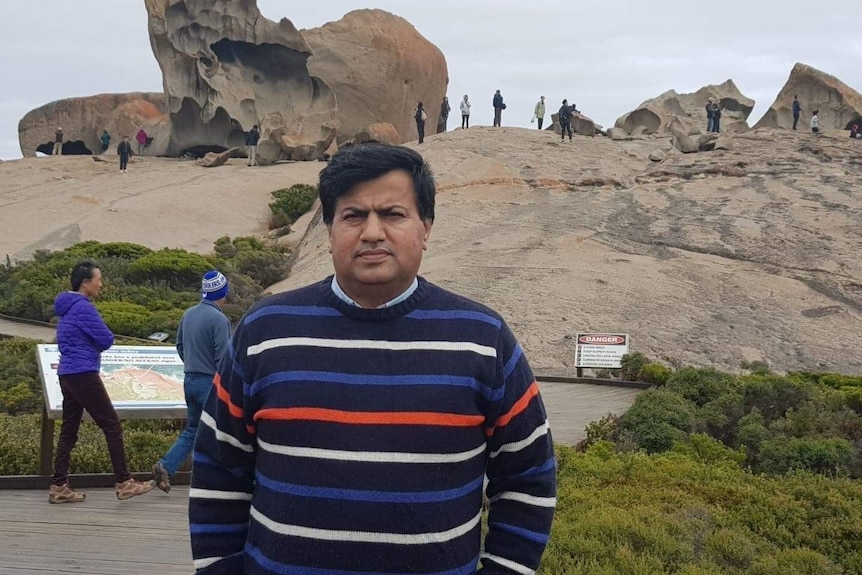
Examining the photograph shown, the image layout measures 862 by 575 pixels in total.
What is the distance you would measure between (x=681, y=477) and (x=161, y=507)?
353 cm

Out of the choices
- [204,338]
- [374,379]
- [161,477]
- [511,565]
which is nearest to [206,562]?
[374,379]

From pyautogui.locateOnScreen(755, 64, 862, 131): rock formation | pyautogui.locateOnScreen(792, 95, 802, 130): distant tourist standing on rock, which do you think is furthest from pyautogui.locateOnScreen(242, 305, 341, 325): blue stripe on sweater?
pyautogui.locateOnScreen(755, 64, 862, 131): rock formation

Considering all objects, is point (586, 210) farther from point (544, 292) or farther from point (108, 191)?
point (108, 191)

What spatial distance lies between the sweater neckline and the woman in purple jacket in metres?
3.60

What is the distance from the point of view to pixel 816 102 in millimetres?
35500

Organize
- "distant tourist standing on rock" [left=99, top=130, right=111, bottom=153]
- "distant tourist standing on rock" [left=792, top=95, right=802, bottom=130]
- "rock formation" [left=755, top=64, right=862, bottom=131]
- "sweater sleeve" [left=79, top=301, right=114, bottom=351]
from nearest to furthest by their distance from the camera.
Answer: "sweater sleeve" [left=79, top=301, right=114, bottom=351]
"distant tourist standing on rock" [left=792, top=95, right=802, bottom=130]
"rock formation" [left=755, top=64, right=862, bottom=131]
"distant tourist standing on rock" [left=99, top=130, right=111, bottom=153]

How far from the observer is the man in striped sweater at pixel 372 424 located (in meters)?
2.02

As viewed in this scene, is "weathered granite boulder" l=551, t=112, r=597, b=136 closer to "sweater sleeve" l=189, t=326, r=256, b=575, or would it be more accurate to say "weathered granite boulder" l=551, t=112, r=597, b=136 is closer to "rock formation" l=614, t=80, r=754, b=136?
"rock formation" l=614, t=80, r=754, b=136

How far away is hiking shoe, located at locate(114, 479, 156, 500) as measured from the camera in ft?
19.1

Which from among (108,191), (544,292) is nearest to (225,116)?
(108,191)

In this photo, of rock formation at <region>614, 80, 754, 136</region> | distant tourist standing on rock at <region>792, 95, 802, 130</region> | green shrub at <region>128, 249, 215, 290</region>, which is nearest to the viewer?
green shrub at <region>128, 249, 215, 290</region>

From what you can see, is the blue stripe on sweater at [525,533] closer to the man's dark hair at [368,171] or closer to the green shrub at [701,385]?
the man's dark hair at [368,171]

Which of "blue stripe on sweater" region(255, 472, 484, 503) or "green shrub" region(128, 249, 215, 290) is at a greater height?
"blue stripe on sweater" region(255, 472, 484, 503)

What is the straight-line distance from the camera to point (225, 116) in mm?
36875
